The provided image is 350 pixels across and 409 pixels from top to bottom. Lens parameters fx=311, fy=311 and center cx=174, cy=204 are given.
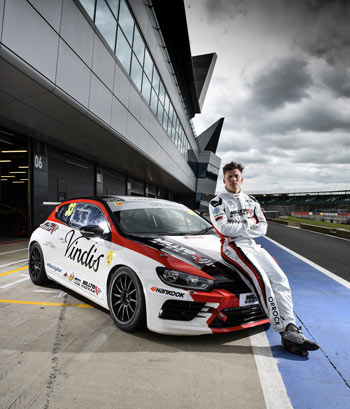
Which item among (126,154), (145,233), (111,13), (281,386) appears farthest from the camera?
(126,154)

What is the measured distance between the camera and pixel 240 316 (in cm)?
299

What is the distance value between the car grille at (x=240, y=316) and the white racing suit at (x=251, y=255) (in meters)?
0.18

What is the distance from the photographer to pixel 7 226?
13672mm

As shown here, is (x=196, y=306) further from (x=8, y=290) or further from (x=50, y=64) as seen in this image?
(x=50, y=64)

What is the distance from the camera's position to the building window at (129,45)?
36.0ft

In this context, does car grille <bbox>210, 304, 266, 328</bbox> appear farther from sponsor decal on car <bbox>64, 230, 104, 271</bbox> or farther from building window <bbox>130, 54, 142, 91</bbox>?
building window <bbox>130, 54, 142, 91</bbox>

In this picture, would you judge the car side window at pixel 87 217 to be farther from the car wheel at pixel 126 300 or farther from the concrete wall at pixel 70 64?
the concrete wall at pixel 70 64

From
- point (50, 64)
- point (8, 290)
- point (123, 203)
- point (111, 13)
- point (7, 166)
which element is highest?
point (111, 13)

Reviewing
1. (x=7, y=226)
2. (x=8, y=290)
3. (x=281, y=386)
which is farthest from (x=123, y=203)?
(x=7, y=226)

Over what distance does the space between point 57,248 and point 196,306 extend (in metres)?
2.50

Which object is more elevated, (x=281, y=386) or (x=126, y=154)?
(x=126, y=154)

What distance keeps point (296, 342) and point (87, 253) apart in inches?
97.7

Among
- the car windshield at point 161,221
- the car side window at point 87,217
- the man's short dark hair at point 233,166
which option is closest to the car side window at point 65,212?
the car side window at point 87,217

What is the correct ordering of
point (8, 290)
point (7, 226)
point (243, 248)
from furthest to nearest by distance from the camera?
1. point (7, 226)
2. point (8, 290)
3. point (243, 248)
